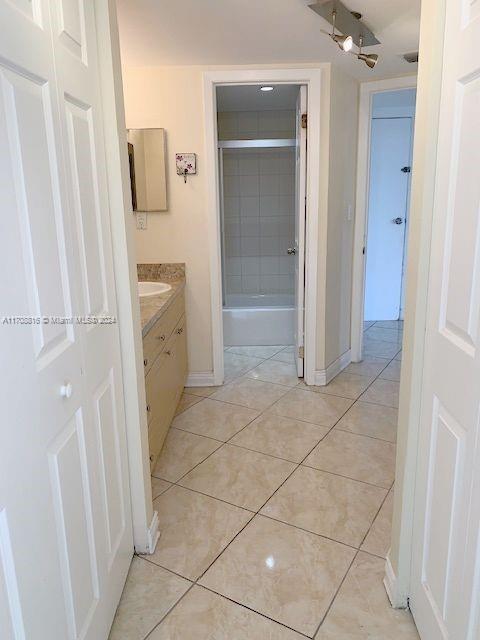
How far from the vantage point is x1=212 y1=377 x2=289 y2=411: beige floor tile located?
10.8 feet

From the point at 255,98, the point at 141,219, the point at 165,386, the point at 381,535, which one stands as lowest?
the point at 381,535

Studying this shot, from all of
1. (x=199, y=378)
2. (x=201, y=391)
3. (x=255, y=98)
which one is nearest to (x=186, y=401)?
(x=201, y=391)

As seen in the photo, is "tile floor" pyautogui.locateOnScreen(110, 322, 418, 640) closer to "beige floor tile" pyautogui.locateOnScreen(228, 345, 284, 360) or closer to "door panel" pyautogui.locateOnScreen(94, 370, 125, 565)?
"door panel" pyautogui.locateOnScreen(94, 370, 125, 565)

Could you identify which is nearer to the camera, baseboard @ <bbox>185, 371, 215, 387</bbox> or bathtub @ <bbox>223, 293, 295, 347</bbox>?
baseboard @ <bbox>185, 371, 215, 387</bbox>

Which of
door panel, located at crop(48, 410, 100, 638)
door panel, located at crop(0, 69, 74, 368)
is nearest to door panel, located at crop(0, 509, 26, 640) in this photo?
door panel, located at crop(48, 410, 100, 638)

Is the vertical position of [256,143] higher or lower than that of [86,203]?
higher

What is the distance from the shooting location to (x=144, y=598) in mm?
1655

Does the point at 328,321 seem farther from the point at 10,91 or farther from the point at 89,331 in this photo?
the point at 10,91

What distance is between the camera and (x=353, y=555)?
186 centimetres

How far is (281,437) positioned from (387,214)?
317cm

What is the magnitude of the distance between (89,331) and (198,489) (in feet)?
4.18

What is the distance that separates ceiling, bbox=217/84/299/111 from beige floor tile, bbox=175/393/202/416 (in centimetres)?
245

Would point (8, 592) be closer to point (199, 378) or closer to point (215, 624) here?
point (215, 624)

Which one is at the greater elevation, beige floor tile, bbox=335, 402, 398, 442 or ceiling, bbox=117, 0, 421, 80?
ceiling, bbox=117, 0, 421, 80
